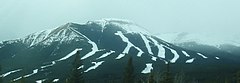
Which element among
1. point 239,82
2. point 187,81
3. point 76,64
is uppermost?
point 76,64

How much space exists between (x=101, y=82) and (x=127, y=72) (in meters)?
150

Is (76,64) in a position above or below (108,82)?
above

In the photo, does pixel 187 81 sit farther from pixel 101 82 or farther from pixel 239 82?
pixel 239 82

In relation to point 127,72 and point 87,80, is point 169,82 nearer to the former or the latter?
point 127,72

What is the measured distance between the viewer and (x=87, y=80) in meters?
200

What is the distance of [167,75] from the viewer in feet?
142

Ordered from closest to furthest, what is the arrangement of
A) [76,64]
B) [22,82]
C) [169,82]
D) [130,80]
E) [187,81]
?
1. [76,64]
2. [169,82]
3. [130,80]
4. [22,82]
5. [187,81]

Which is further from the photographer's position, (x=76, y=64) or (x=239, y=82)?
(x=239, y=82)

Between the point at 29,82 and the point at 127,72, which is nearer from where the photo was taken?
the point at 127,72

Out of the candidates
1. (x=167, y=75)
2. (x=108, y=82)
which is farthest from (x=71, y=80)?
(x=108, y=82)

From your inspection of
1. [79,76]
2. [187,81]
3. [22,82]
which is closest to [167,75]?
[79,76]

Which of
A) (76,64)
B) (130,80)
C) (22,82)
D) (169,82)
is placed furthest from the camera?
(22,82)

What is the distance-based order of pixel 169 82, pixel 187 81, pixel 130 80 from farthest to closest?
1. pixel 187 81
2. pixel 130 80
3. pixel 169 82

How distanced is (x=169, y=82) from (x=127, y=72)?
589 cm
